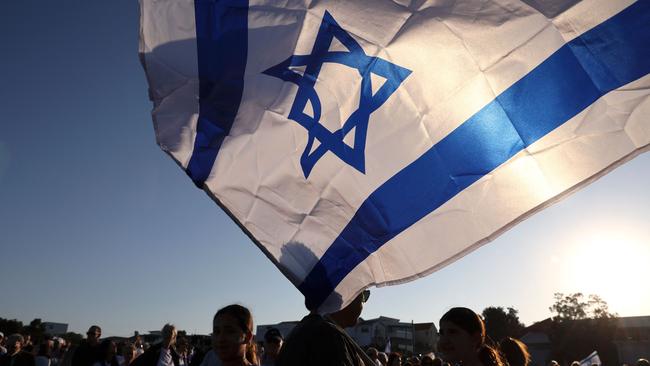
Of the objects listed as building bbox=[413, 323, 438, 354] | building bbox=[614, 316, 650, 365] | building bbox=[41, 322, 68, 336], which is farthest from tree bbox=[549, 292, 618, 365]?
building bbox=[41, 322, 68, 336]

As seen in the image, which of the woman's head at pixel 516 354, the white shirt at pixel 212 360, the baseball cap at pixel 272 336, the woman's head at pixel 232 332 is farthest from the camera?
the baseball cap at pixel 272 336

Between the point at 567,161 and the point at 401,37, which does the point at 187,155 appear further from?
the point at 567,161

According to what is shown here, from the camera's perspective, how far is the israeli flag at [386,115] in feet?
5.91

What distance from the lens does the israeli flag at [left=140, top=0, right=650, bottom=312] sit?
180 centimetres

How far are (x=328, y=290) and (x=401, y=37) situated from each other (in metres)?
1.24

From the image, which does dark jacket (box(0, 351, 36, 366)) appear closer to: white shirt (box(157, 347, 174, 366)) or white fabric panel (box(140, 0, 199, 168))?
white shirt (box(157, 347, 174, 366))

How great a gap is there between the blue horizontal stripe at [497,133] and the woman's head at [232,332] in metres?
0.88

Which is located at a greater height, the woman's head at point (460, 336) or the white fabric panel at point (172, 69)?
the white fabric panel at point (172, 69)

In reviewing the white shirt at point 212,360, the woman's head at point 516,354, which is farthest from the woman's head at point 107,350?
the woman's head at point 516,354

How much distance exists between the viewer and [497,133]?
2.01 meters

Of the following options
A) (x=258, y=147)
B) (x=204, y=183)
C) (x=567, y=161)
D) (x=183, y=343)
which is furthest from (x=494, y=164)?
(x=183, y=343)

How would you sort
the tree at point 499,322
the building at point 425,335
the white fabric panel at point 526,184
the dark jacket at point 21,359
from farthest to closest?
the building at point 425,335
the tree at point 499,322
the dark jacket at point 21,359
the white fabric panel at point 526,184

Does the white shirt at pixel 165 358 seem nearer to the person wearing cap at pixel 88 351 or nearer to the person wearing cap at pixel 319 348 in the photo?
the person wearing cap at pixel 88 351

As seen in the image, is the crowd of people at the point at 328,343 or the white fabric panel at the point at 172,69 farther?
the white fabric panel at the point at 172,69
